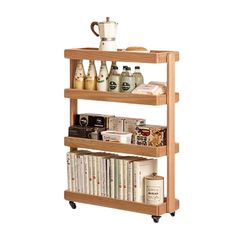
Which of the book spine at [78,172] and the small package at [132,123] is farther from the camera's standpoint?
the book spine at [78,172]

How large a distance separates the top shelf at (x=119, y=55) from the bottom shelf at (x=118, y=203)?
1169mm

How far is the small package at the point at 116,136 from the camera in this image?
8.50 metres

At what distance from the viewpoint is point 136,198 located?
27.7ft

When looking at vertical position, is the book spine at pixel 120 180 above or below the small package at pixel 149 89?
below

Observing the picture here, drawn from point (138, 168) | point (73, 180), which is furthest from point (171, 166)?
point (73, 180)

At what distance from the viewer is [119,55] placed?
8398mm

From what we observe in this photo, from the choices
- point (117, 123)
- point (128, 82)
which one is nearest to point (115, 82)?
point (128, 82)

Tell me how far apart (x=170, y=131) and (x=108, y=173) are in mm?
665

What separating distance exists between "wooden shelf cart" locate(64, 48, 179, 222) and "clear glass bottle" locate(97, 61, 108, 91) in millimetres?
73

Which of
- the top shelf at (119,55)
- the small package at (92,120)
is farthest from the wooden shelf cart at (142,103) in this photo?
the small package at (92,120)

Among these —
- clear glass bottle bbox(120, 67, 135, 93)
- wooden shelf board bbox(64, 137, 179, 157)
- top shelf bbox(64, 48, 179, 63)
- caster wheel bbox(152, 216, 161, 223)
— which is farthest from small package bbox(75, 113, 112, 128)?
caster wheel bbox(152, 216, 161, 223)

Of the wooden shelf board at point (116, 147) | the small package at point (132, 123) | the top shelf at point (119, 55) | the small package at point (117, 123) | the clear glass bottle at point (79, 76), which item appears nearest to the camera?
the top shelf at point (119, 55)

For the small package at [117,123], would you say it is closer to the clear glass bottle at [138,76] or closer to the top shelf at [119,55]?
the clear glass bottle at [138,76]

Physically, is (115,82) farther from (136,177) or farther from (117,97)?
(136,177)
